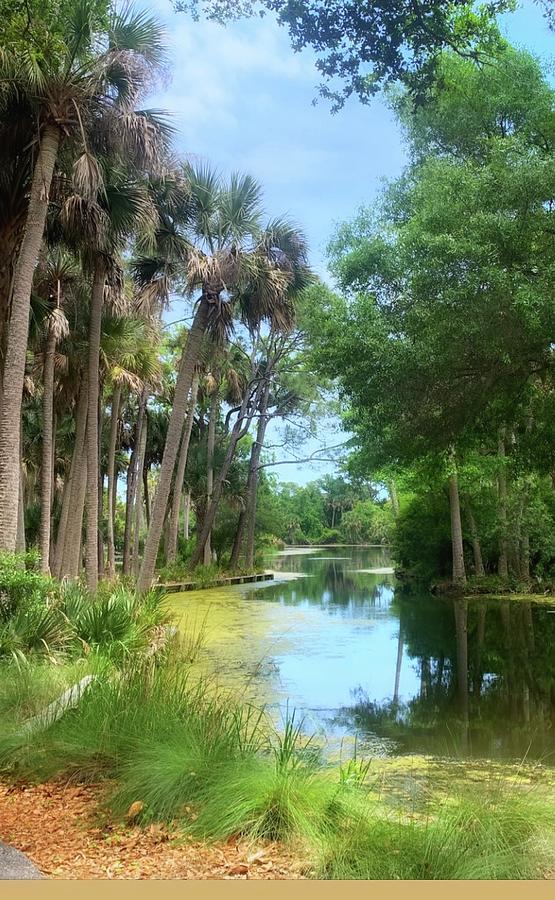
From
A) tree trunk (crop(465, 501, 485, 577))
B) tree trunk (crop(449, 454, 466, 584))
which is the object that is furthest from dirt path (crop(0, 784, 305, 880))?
tree trunk (crop(465, 501, 485, 577))

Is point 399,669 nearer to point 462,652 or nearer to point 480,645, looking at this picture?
point 462,652

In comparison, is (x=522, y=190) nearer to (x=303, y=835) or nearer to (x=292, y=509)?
(x=303, y=835)

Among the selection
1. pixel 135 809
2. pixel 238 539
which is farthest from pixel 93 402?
pixel 238 539

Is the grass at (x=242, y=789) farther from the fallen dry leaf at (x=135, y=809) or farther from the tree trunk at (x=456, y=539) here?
the tree trunk at (x=456, y=539)

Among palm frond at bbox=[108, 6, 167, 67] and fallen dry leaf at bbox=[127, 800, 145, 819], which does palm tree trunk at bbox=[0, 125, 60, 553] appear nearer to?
palm frond at bbox=[108, 6, 167, 67]

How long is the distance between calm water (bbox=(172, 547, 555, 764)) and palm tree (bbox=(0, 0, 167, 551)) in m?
3.59

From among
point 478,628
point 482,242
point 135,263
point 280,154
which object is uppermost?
point 135,263

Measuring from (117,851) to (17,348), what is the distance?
18.4 ft

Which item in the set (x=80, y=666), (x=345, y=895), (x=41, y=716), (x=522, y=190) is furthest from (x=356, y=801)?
(x=522, y=190)

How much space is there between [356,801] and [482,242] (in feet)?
16.4

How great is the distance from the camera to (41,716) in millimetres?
3984

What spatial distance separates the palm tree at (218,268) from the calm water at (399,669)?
9.37 feet

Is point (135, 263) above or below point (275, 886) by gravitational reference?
above

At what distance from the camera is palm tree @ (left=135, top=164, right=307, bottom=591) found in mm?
11148
